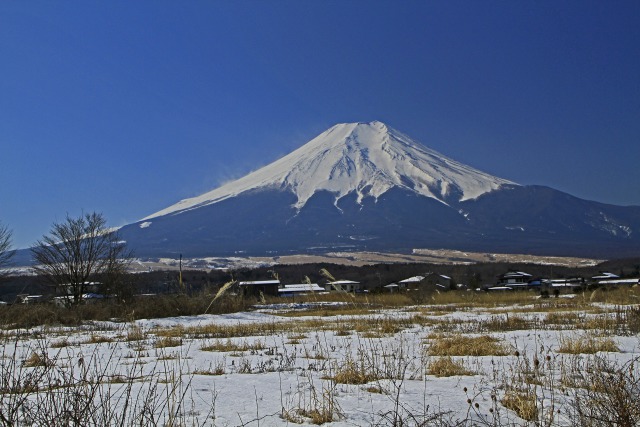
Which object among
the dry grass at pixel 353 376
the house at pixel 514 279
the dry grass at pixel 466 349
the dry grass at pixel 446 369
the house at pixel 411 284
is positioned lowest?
the house at pixel 514 279

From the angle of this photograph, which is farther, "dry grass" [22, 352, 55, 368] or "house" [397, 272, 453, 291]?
"house" [397, 272, 453, 291]

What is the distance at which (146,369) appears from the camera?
6020 mm

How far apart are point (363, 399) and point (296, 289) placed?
72.2m

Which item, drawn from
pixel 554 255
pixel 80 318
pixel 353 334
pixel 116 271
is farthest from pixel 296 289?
pixel 554 255

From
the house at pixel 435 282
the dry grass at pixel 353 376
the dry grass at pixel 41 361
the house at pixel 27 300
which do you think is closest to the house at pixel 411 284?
the house at pixel 435 282

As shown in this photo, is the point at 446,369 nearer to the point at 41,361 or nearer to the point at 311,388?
the point at 311,388

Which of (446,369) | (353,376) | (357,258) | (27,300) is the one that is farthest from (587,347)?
(357,258)

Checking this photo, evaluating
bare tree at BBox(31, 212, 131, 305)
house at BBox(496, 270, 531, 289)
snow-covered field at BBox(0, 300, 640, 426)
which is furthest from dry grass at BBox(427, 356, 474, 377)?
house at BBox(496, 270, 531, 289)

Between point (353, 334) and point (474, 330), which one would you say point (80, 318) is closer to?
point (353, 334)

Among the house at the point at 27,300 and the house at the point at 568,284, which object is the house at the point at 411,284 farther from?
the house at the point at 27,300

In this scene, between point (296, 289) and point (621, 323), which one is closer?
point (621, 323)

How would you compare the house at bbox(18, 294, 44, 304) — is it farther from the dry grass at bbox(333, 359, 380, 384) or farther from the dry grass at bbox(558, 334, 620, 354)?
the dry grass at bbox(558, 334, 620, 354)

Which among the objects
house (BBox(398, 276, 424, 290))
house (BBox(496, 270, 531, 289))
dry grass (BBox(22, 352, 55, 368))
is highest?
dry grass (BBox(22, 352, 55, 368))

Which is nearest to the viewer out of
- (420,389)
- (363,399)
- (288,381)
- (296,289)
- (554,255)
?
(363,399)
